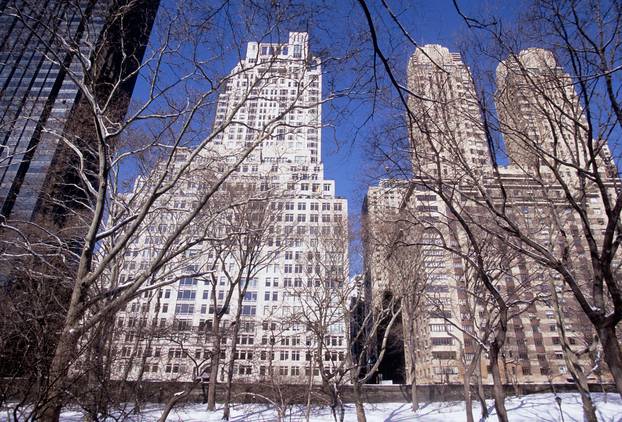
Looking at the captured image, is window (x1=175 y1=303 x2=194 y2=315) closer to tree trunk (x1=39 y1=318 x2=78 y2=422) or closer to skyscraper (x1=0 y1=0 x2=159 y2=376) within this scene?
skyscraper (x1=0 y1=0 x2=159 y2=376)

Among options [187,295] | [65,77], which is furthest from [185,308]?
[65,77]

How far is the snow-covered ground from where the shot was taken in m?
17.5

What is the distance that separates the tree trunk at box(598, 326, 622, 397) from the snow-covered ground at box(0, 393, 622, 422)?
1263cm

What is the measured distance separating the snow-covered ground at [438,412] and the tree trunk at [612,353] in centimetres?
1263

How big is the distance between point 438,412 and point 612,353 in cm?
1595

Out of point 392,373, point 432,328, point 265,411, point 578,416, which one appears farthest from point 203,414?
point 432,328

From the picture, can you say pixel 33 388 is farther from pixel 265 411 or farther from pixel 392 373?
pixel 392 373

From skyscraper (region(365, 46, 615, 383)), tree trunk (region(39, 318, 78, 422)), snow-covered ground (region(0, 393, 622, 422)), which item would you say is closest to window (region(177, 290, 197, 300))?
skyscraper (region(365, 46, 615, 383))

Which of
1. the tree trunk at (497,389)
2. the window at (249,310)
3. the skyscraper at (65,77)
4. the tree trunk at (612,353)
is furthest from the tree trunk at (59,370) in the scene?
the window at (249,310)

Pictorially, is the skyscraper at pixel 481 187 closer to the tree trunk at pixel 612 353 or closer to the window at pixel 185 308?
the tree trunk at pixel 612 353

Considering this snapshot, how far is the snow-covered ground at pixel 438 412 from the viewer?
17.5m

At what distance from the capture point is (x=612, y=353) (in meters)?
6.07

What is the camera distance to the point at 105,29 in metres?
7.62

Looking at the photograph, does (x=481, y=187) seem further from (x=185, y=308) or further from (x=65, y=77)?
(x=185, y=308)
